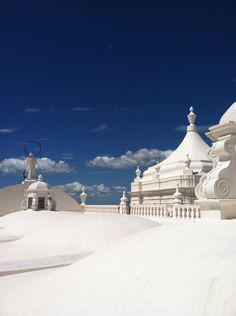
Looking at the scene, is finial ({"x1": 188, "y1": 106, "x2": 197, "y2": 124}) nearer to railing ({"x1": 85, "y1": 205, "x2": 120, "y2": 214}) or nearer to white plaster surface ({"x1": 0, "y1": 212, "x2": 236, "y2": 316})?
railing ({"x1": 85, "y1": 205, "x2": 120, "y2": 214})

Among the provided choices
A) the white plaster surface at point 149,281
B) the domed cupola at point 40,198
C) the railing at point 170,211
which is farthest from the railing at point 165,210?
the white plaster surface at point 149,281

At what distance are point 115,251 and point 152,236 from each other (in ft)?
2.18

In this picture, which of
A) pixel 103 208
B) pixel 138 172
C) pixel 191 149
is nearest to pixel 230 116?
pixel 191 149

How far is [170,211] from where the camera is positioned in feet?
51.9

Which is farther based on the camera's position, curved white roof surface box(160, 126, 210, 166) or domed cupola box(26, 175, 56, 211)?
domed cupola box(26, 175, 56, 211)

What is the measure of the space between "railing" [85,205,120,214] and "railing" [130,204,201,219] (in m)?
2.48

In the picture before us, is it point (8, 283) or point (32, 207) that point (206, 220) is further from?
point (32, 207)

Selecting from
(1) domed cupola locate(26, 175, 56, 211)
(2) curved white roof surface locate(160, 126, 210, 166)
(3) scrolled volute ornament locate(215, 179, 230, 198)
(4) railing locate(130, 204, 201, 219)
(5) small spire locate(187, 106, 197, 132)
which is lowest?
(4) railing locate(130, 204, 201, 219)

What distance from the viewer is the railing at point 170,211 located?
13.7 m

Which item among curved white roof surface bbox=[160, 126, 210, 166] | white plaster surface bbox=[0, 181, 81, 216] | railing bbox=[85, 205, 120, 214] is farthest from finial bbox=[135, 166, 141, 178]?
white plaster surface bbox=[0, 181, 81, 216]

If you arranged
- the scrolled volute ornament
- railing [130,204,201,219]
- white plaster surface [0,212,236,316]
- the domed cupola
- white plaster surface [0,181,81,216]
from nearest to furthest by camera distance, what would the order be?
white plaster surface [0,212,236,316], the scrolled volute ornament, railing [130,204,201,219], the domed cupola, white plaster surface [0,181,81,216]


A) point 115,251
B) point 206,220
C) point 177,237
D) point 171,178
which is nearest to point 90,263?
point 115,251

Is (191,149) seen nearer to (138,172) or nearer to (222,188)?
(138,172)

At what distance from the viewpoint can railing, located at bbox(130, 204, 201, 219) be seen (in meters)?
13.7
